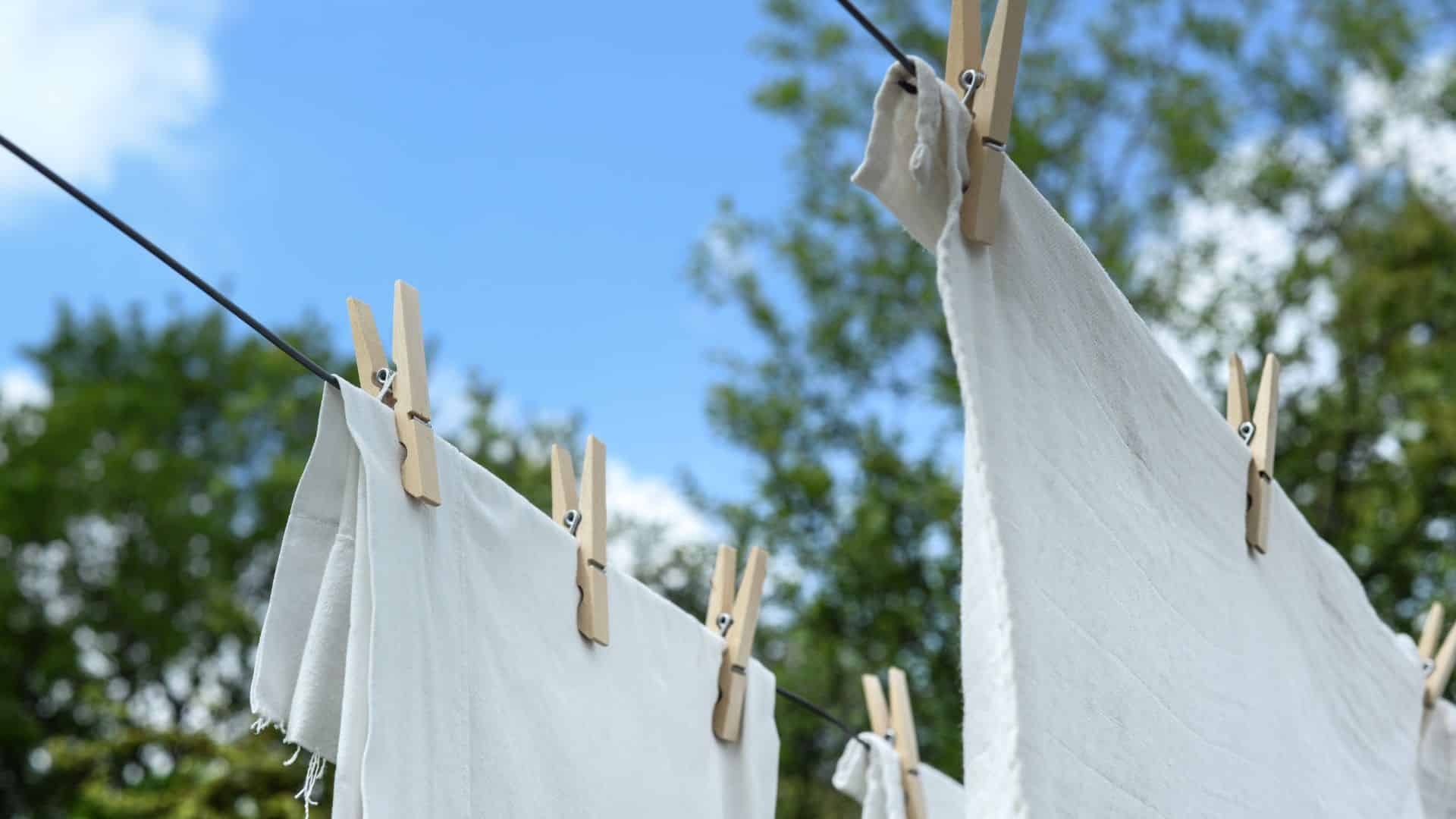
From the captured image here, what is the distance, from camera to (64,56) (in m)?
13.4

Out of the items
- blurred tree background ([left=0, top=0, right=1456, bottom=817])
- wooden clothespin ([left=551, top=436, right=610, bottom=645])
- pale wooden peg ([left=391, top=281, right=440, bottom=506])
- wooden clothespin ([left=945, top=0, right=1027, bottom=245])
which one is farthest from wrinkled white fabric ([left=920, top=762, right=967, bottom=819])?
blurred tree background ([left=0, top=0, right=1456, bottom=817])

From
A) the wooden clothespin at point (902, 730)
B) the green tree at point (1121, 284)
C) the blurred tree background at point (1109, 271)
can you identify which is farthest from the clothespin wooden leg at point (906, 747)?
the green tree at point (1121, 284)

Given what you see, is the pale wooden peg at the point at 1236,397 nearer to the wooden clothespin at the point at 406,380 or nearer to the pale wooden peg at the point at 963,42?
the pale wooden peg at the point at 963,42

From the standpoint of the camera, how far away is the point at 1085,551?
0.93 metres

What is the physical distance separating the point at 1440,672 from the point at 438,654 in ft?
4.44

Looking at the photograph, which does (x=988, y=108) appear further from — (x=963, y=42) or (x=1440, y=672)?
(x=1440, y=672)

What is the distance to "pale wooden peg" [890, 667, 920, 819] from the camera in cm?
189

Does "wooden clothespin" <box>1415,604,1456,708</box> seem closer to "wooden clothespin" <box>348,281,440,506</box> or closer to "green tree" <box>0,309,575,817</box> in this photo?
"wooden clothespin" <box>348,281,440,506</box>

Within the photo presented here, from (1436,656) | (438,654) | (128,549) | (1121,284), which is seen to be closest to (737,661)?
(438,654)

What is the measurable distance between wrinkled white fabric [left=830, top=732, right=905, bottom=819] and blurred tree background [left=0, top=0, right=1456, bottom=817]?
2683mm

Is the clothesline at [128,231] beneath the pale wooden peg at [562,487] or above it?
beneath

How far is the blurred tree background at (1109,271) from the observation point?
18.0 ft

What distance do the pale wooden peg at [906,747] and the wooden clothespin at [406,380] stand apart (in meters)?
0.90

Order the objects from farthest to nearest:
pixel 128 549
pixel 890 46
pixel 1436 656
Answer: pixel 128 549
pixel 1436 656
pixel 890 46
